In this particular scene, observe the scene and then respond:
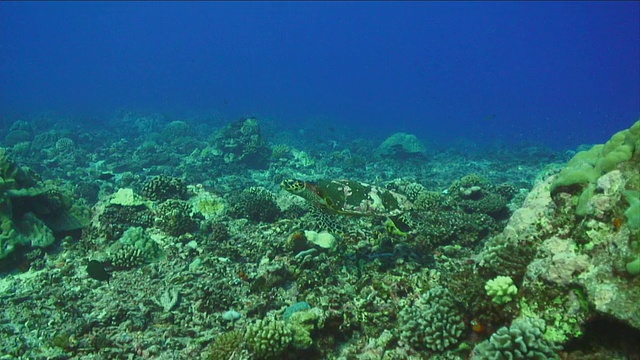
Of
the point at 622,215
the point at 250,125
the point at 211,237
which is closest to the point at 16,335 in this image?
the point at 211,237

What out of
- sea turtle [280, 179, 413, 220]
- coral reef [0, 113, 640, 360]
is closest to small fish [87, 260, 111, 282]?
coral reef [0, 113, 640, 360]

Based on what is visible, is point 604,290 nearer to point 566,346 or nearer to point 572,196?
point 566,346

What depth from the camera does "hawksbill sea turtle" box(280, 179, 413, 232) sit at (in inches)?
261

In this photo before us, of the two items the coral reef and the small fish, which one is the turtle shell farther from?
the small fish

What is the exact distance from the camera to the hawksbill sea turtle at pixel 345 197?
6629 millimetres

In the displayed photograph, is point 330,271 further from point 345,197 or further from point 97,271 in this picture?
point 97,271

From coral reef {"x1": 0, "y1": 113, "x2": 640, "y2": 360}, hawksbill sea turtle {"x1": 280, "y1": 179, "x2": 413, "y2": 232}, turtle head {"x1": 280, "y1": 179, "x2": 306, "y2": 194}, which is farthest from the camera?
hawksbill sea turtle {"x1": 280, "y1": 179, "x2": 413, "y2": 232}

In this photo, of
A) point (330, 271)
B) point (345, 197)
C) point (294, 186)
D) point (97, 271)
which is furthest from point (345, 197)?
point (97, 271)

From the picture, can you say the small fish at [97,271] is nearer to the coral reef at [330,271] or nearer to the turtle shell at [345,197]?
the coral reef at [330,271]

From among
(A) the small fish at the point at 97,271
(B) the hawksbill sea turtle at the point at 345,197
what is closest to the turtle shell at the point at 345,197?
(B) the hawksbill sea turtle at the point at 345,197

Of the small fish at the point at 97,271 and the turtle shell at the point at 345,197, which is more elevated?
the turtle shell at the point at 345,197

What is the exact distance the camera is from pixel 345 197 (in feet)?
21.8

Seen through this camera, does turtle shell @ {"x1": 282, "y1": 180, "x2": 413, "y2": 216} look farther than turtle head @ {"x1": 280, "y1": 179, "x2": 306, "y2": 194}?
Yes

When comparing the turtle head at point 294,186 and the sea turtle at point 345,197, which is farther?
the sea turtle at point 345,197
